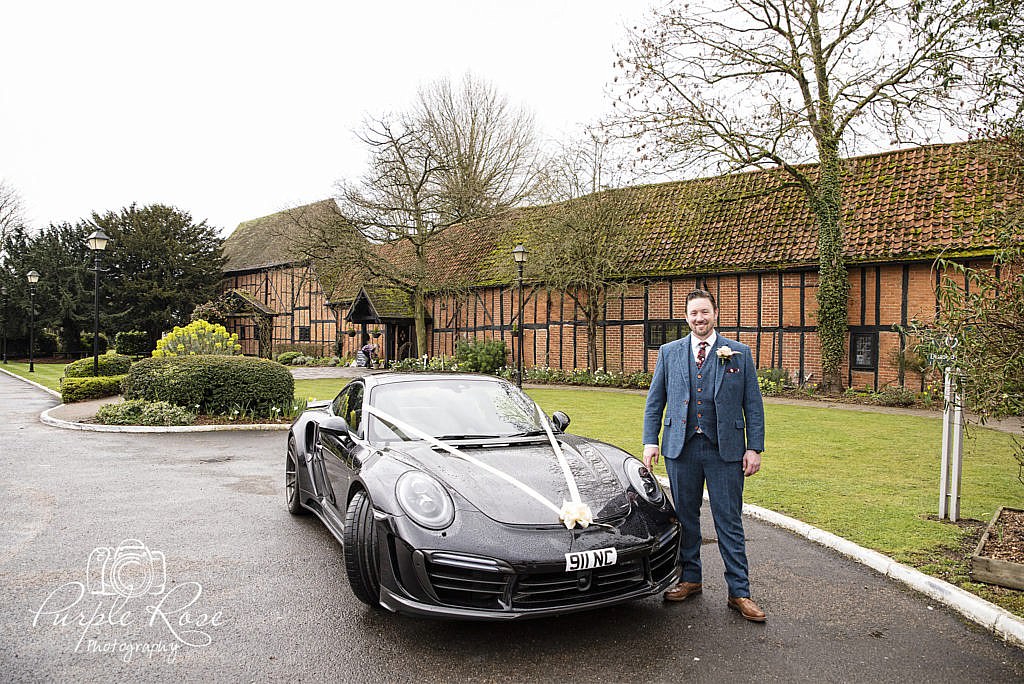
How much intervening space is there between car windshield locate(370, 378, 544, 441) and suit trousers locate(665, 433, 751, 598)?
122 cm

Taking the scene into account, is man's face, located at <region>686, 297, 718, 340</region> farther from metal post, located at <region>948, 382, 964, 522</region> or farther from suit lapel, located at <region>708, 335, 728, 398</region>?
metal post, located at <region>948, 382, 964, 522</region>

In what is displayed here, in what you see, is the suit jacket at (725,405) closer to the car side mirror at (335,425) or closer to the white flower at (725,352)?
the white flower at (725,352)

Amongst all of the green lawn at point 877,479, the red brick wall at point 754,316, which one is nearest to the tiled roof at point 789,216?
the red brick wall at point 754,316

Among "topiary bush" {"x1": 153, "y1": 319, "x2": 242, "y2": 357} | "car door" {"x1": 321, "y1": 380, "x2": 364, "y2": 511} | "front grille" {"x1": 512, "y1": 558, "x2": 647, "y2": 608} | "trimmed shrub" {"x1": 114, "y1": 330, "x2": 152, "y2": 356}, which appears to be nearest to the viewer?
"front grille" {"x1": 512, "y1": 558, "x2": 647, "y2": 608}

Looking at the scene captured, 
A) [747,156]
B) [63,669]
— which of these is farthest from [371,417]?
[747,156]

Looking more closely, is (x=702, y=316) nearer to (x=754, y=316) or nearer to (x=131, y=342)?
(x=754, y=316)

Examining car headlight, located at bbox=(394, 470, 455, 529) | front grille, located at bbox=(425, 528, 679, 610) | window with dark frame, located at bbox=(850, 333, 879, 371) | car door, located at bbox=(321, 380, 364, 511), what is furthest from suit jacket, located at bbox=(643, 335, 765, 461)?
window with dark frame, located at bbox=(850, 333, 879, 371)

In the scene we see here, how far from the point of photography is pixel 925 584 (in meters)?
4.71

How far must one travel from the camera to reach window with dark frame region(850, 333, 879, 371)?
1870 cm

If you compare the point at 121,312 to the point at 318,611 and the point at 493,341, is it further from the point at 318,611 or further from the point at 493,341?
the point at 318,611

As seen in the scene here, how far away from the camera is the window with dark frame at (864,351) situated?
18.7m

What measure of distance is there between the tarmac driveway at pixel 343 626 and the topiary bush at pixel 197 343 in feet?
36.6

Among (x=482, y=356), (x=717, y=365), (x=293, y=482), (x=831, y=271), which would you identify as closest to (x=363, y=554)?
(x=717, y=365)

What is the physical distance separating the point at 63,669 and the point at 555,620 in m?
2.57
